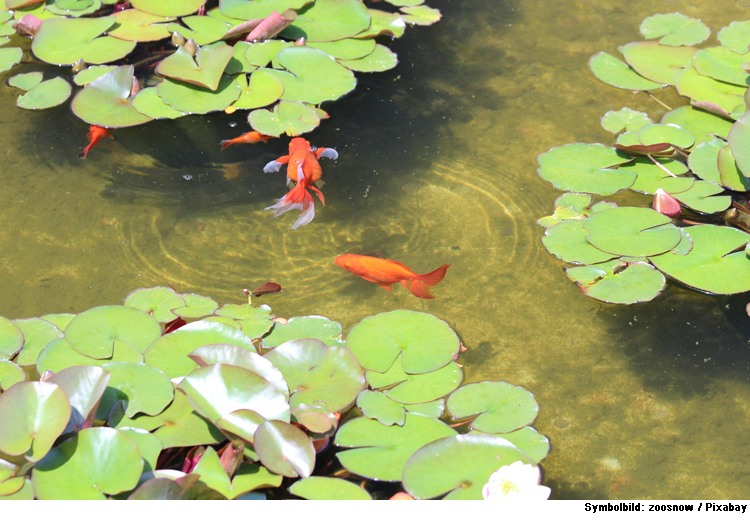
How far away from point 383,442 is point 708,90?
2281mm

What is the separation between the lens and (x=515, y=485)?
4.73 ft

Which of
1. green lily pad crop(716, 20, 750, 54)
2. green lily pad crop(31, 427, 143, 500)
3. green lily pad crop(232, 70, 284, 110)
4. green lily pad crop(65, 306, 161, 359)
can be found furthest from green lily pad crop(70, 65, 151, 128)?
green lily pad crop(716, 20, 750, 54)

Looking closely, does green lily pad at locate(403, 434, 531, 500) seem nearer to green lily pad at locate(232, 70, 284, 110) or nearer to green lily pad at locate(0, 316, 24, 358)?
green lily pad at locate(0, 316, 24, 358)

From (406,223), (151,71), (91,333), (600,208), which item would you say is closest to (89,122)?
(151,71)

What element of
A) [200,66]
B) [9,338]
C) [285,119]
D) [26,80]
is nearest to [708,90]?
[285,119]

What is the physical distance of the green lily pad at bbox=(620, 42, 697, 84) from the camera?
290 cm

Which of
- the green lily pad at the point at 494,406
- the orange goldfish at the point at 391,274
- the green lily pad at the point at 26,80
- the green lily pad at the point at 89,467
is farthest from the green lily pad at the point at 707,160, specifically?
the green lily pad at the point at 26,80

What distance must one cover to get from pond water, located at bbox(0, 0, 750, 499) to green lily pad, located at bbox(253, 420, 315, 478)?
0.62 meters

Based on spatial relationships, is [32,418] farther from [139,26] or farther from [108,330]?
[139,26]

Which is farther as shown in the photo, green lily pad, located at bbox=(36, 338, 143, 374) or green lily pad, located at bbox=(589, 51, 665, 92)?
green lily pad, located at bbox=(589, 51, 665, 92)

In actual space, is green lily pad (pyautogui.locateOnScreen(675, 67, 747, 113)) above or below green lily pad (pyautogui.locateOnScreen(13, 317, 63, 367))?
above

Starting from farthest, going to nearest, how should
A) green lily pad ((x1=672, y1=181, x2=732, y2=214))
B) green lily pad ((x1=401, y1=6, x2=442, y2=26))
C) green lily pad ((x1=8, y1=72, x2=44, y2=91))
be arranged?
green lily pad ((x1=401, y1=6, x2=442, y2=26)) < green lily pad ((x1=8, y1=72, x2=44, y2=91)) < green lily pad ((x1=672, y1=181, x2=732, y2=214))

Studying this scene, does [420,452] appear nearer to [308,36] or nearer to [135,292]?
[135,292]

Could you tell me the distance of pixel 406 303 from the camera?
2.08 meters
